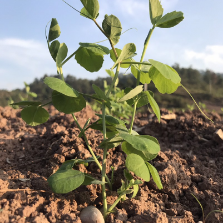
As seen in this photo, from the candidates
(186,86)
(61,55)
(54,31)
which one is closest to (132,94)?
(61,55)

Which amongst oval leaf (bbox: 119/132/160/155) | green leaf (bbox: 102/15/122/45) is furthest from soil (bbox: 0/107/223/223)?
green leaf (bbox: 102/15/122/45)

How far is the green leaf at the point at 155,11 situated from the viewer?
1.33 meters

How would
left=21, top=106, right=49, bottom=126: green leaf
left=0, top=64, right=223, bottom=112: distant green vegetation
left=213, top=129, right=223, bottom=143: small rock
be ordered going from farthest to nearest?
left=0, top=64, right=223, bottom=112: distant green vegetation → left=213, top=129, right=223, bottom=143: small rock → left=21, top=106, right=49, bottom=126: green leaf

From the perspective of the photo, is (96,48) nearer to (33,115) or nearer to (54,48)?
(54,48)

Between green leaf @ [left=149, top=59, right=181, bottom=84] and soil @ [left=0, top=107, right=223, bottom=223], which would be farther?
soil @ [left=0, top=107, right=223, bottom=223]

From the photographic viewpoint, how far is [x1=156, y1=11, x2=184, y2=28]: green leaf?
1.31m

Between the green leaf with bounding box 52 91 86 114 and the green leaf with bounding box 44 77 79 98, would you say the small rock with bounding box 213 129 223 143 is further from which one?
the green leaf with bounding box 44 77 79 98

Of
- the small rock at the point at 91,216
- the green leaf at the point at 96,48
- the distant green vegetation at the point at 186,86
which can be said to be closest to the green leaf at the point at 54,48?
the green leaf at the point at 96,48

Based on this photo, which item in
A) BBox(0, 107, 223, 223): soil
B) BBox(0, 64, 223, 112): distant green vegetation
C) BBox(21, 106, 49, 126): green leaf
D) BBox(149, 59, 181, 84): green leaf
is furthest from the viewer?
BBox(0, 64, 223, 112): distant green vegetation

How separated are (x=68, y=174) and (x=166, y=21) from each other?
958 millimetres

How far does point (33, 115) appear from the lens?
1541 millimetres

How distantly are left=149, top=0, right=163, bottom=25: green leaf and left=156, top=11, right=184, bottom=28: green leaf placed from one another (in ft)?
0.08

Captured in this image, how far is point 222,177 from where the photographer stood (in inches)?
74.3

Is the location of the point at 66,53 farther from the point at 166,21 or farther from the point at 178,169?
the point at 178,169
